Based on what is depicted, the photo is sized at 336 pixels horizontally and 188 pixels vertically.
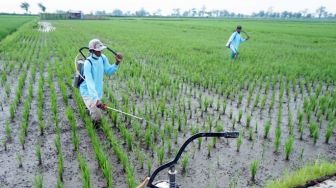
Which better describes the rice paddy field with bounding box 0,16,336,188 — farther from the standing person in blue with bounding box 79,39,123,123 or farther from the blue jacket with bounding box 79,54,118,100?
the blue jacket with bounding box 79,54,118,100

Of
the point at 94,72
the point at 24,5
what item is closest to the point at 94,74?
the point at 94,72

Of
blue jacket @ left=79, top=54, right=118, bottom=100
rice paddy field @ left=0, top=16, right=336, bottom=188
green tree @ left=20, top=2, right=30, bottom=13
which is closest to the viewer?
rice paddy field @ left=0, top=16, right=336, bottom=188

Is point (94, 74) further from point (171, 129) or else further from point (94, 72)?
point (171, 129)

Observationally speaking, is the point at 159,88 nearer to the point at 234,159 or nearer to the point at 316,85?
the point at 234,159

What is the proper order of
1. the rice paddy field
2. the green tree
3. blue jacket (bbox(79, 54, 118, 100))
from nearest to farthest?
the rice paddy field < blue jacket (bbox(79, 54, 118, 100)) < the green tree

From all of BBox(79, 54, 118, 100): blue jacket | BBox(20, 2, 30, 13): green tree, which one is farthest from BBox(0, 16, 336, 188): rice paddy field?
BBox(20, 2, 30, 13): green tree

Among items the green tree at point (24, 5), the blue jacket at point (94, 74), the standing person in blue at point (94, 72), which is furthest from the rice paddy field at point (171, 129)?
the green tree at point (24, 5)

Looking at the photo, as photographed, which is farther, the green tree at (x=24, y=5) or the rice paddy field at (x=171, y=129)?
the green tree at (x=24, y=5)

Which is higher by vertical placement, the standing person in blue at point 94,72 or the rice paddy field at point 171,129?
the standing person in blue at point 94,72

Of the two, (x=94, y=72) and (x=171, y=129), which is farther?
(x=171, y=129)

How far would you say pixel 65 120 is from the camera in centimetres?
530

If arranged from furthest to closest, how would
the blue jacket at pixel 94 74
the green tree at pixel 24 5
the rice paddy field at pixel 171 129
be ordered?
the green tree at pixel 24 5, the blue jacket at pixel 94 74, the rice paddy field at pixel 171 129

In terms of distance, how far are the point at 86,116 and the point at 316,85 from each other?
18.4ft

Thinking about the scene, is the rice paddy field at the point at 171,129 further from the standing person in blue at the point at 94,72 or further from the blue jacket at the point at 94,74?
the blue jacket at the point at 94,74
